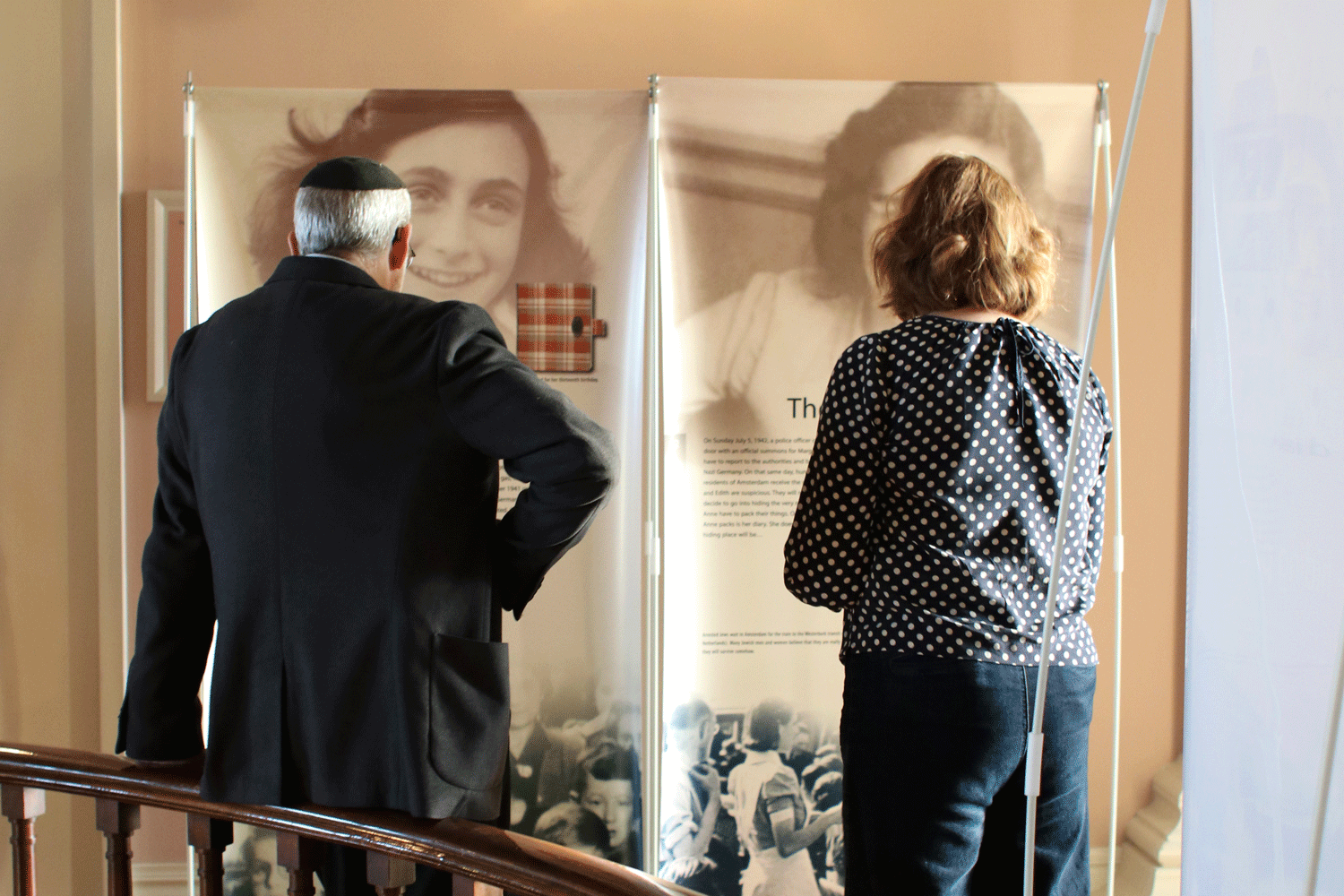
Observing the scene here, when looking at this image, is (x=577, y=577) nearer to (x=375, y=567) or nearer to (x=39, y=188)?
(x=375, y=567)

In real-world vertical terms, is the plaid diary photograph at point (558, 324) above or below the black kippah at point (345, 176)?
below

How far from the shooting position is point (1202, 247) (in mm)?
606

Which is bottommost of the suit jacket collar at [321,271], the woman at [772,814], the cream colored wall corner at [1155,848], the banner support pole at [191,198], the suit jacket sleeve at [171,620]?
the cream colored wall corner at [1155,848]

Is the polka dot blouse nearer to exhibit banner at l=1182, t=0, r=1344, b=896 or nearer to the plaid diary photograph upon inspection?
exhibit banner at l=1182, t=0, r=1344, b=896

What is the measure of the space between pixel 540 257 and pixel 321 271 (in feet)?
4.33

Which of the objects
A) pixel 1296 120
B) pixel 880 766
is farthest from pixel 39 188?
pixel 1296 120

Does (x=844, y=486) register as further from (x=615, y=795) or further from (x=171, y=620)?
(x=615, y=795)

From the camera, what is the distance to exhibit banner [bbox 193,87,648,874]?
8.10ft

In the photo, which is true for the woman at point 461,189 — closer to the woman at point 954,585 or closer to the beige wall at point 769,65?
the beige wall at point 769,65

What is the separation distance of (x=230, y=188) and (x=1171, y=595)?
9.60ft

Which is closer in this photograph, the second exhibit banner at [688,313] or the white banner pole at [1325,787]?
the white banner pole at [1325,787]

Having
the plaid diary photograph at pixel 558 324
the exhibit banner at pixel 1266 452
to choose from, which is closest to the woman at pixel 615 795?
the plaid diary photograph at pixel 558 324

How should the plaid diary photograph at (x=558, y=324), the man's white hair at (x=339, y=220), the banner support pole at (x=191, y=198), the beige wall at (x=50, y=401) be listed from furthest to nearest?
the beige wall at (x=50, y=401)
the plaid diary photograph at (x=558, y=324)
the banner support pole at (x=191, y=198)
the man's white hair at (x=339, y=220)

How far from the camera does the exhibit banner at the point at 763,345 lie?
98.6 inches
